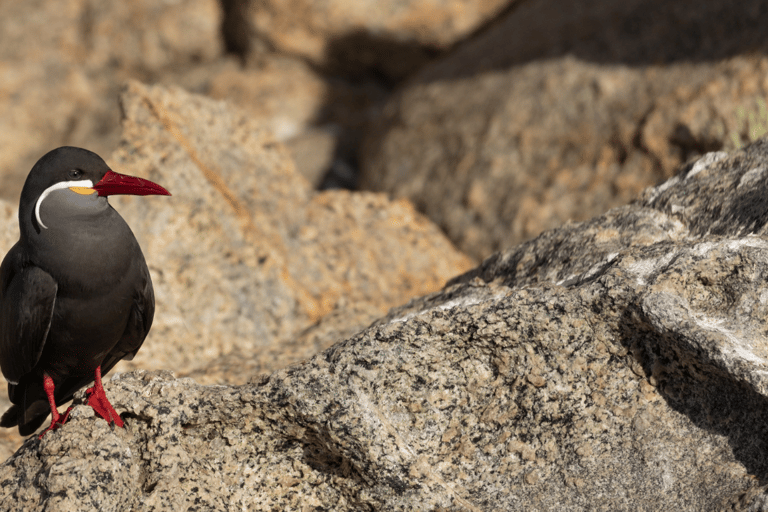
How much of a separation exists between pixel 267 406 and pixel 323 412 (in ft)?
0.85

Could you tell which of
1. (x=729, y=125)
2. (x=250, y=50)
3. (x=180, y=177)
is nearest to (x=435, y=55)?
(x=250, y=50)

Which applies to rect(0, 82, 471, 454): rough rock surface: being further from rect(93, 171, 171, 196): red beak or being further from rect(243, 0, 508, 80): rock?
rect(243, 0, 508, 80): rock

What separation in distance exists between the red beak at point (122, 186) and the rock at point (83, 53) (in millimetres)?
8584

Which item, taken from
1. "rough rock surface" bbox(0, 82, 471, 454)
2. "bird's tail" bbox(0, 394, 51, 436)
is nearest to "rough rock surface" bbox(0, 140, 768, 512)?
"bird's tail" bbox(0, 394, 51, 436)

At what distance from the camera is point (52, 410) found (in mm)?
3180

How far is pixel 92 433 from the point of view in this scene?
9.32ft

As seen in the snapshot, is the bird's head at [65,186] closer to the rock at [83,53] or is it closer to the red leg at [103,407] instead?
the red leg at [103,407]

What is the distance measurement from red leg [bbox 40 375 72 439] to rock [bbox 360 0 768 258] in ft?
14.4

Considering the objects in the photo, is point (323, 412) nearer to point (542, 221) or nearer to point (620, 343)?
point (620, 343)

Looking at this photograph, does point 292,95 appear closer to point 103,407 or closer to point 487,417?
point 103,407

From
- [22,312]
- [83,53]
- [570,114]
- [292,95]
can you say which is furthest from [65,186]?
[83,53]

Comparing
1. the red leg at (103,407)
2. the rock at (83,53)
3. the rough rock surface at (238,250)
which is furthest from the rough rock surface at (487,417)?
the rock at (83,53)

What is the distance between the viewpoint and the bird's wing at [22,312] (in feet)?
10.0

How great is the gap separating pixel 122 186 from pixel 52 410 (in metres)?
1.14
